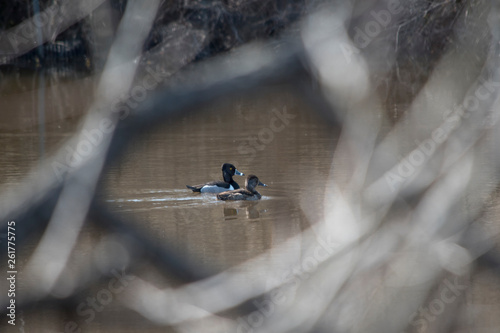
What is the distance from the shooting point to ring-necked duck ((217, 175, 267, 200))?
1138 centimetres

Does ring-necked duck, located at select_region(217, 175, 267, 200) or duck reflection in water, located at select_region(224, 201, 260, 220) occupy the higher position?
ring-necked duck, located at select_region(217, 175, 267, 200)

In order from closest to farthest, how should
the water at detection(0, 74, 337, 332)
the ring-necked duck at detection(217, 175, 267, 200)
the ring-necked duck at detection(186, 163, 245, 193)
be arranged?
the water at detection(0, 74, 337, 332), the ring-necked duck at detection(217, 175, 267, 200), the ring-necked duck at detection(186, 163, 245, 193)

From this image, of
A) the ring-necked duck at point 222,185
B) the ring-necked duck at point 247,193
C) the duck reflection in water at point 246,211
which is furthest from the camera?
the ring-necked duck at point 222,185

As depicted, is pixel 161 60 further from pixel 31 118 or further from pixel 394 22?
pixel 394 22

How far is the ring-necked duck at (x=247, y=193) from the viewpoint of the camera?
1138cm

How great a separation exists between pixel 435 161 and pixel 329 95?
10127 millimetres

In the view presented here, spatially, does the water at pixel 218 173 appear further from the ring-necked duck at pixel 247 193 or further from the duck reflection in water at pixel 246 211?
the ring-necked duck at pixel 247 193

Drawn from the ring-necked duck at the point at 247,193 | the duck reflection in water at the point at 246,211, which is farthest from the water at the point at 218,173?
the ring-necked duck at the point at 247,193

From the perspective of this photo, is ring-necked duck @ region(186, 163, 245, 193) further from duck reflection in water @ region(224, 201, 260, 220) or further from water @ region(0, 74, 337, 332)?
duck reflection in water @ region(224, 201, 260, 220)

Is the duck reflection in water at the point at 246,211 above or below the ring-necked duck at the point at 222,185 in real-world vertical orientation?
below

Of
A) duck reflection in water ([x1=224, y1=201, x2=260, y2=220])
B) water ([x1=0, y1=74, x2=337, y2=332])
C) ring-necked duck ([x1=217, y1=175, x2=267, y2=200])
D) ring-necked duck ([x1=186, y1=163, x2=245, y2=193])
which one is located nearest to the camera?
water ([x1=0, y1=74, x2=337, y2=332])

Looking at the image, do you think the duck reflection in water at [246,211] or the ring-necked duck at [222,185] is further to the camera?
the ring-necked duck at [222,185]

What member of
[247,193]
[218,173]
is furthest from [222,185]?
[218,173]

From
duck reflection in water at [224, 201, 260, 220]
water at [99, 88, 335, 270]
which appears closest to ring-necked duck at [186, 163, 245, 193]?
water at [99, 88, 335, 270]
